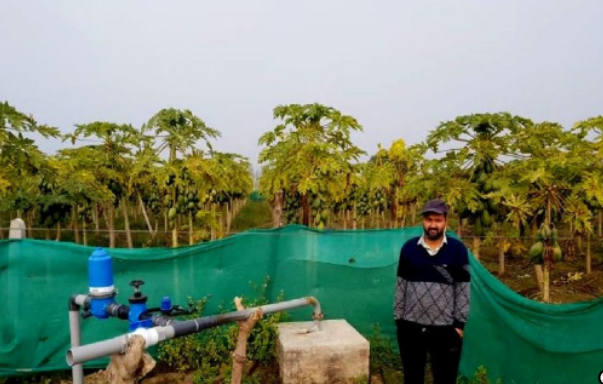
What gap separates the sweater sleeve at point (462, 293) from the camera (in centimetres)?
393

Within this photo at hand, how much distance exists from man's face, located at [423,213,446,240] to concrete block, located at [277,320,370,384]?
180 cm

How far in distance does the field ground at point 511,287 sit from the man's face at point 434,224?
7.49 ft

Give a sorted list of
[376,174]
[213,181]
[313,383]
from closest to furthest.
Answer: [313,383]
[213,181]
[376,174]

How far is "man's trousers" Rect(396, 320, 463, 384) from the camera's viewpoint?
13.2 ft

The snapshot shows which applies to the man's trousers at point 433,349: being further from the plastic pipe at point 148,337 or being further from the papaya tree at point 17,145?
the papaya tree at point 17,145

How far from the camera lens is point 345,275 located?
5.90m

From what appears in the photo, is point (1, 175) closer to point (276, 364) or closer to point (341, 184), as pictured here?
point (276, 364)

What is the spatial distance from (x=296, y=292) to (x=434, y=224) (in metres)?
2.57

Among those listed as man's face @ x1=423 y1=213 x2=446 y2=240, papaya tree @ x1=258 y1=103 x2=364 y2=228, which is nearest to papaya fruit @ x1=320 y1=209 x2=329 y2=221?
papaya tree @ x1=258 y1=103 x2=364 y2=228

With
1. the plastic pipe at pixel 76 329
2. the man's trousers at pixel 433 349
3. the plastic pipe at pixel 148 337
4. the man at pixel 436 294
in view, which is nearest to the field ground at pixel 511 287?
the man's trousers at pixel 433 349

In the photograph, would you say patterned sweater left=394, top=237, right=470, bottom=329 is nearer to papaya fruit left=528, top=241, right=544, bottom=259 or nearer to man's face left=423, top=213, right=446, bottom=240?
man's face left=423, top=213, right=446, bottom=240

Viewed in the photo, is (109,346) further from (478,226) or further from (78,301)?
(478,226)

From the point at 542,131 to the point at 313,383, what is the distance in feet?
20.2

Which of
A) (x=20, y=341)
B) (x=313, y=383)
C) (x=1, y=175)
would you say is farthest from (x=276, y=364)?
(x=1, y=175)
